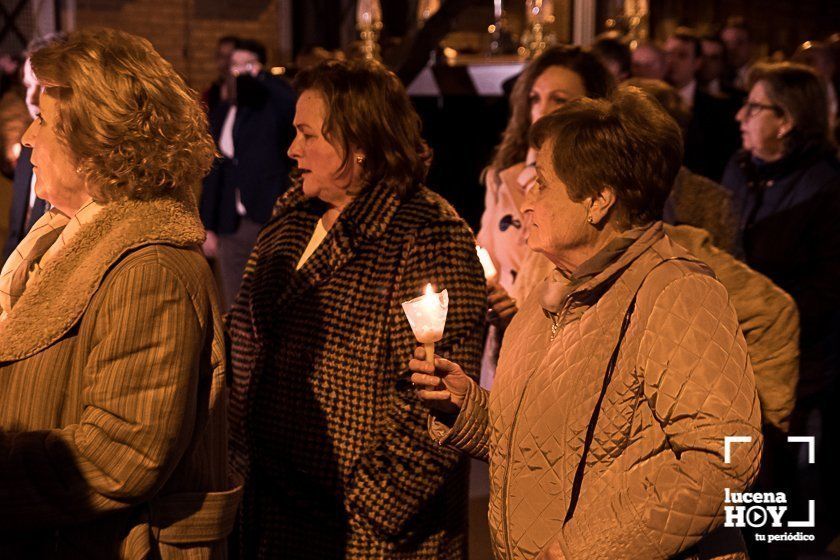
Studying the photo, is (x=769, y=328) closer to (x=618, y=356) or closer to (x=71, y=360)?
(x=618, y=356)

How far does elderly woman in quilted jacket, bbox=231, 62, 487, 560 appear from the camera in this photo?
2574mm

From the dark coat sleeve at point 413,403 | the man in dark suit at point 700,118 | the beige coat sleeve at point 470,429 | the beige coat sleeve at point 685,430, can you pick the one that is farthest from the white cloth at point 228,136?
the beige coat sleeve at point 685,430

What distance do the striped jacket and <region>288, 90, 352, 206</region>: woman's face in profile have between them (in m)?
0.79

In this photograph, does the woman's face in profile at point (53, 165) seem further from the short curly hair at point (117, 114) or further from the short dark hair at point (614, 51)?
the short dark hair at point (614, 51)

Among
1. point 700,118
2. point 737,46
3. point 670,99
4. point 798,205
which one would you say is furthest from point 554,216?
point 737,46

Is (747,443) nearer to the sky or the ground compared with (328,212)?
nearer to the ground

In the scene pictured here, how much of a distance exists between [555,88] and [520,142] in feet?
0.77

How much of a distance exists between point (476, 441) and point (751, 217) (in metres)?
2.54

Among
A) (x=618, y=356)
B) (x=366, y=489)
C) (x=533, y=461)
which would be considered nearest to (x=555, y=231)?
(x=618, y=356)

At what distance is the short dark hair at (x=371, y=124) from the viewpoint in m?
2.79

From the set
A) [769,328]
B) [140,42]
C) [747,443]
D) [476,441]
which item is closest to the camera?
[747,443]

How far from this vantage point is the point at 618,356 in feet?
6.26

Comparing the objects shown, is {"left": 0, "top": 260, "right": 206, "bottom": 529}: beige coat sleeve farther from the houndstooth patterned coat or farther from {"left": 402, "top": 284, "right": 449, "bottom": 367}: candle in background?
the houndstooth patterned coat

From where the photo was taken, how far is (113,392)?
6.20ft
